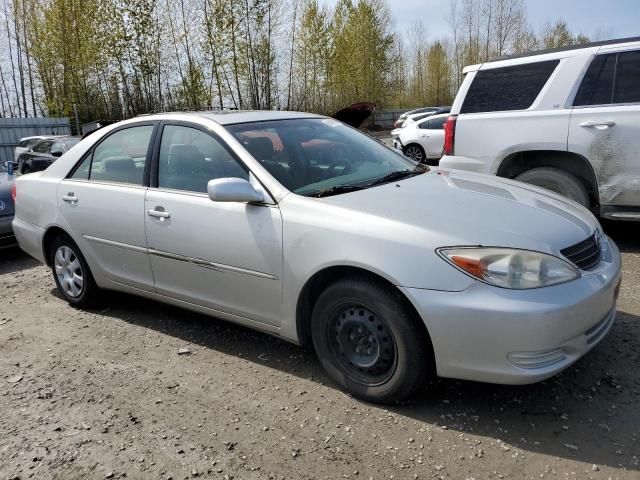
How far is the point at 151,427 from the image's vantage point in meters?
2.82

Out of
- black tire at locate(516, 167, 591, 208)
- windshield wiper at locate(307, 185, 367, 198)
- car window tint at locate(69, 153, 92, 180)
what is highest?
car window tint at locate(69, 153, 92, 180)

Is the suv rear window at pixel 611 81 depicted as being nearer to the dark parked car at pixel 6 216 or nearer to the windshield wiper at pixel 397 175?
the windshield wiper at pixel 397 175

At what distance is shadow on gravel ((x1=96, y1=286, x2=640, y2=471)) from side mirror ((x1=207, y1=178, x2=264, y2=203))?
1108 millimetres

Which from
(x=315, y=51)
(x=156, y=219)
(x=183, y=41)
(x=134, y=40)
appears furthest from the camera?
(x=315, y=51)

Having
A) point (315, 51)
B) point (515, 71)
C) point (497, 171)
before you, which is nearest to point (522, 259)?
point (497, 171)

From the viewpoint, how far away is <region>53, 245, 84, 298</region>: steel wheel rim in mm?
4449

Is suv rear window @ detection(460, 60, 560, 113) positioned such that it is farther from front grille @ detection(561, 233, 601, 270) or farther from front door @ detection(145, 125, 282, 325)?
front door @ detection(145, 125, 282, 325)

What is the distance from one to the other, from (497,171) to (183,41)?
26.4 m

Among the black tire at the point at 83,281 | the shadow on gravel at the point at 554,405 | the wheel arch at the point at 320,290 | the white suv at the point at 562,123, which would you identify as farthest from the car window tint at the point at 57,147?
the wheel arch at the point at 320,290

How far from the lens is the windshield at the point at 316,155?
3.27 m

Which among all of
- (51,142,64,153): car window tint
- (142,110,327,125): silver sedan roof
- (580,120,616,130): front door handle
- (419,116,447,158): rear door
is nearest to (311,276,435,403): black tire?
(142,110,327,125): silver sedan roof

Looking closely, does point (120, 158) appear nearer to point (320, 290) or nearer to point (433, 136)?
point (320, 290)

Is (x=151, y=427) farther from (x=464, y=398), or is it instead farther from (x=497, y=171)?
(x=497, y=171)

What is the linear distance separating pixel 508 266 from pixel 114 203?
280 centimetres
